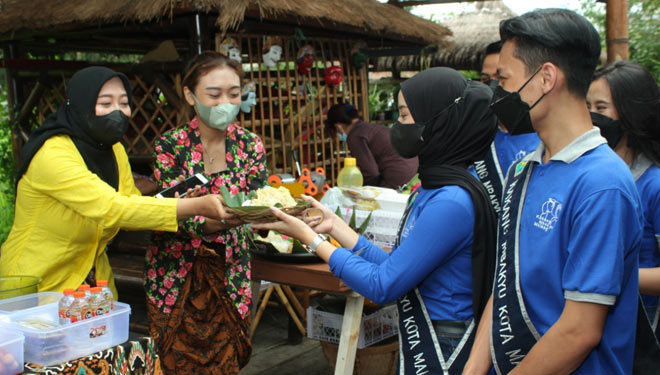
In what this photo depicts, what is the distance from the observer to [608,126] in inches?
91.6

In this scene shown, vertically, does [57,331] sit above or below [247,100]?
below

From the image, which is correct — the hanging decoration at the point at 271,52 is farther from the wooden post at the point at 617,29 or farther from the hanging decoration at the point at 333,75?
the wooden post at the point at 617,29

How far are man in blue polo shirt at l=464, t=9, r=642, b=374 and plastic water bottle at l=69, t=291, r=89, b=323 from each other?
1302 mm

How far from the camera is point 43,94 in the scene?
6105 mm

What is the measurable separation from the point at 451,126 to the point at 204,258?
1557 millimetres

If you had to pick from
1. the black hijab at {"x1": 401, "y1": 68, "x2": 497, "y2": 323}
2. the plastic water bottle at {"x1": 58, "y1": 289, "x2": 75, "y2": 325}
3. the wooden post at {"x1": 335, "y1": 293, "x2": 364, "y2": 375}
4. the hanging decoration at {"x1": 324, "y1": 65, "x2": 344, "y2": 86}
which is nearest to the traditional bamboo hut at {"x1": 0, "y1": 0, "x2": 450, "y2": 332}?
the hanging decoration at {"x1": 324, "y1": 65, "x2": 344, "y2": 86}

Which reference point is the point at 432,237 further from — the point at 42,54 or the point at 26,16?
the point at 42,54

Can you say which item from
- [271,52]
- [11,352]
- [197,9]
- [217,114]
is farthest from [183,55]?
[11,352]

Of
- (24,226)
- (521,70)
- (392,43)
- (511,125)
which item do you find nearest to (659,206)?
(511,125)

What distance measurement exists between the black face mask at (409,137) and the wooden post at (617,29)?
3549 mm

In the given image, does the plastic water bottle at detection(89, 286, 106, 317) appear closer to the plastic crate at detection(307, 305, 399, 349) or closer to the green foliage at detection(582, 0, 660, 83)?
the plastic crate at detection(307, 305, 399, 349)

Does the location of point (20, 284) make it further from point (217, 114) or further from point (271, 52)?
point (271, 52)

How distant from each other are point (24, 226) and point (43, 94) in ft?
13.0

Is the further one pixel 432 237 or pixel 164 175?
pixel 164 175
